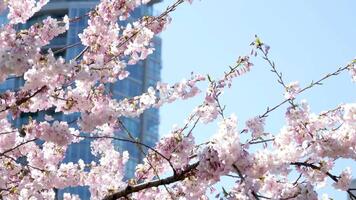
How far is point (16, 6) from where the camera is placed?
7.43 metres

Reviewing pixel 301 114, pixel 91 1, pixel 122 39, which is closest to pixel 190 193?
pixel 301 114

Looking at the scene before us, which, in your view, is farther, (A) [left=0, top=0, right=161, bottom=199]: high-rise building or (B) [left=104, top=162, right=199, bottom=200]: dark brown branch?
(A) [left=0, top=0, right=161, bottom=199]: high-rise building

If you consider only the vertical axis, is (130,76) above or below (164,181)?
above

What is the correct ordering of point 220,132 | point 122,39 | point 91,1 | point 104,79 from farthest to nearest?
point 91,1
point 122,39
point 104,79
point 220,132

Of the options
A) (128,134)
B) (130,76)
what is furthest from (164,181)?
(130,76)

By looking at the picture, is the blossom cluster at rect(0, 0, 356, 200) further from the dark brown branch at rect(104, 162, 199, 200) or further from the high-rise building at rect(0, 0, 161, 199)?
the high-rise building at rect(0, 0, 161, 199)

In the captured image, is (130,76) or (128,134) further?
(130,76)

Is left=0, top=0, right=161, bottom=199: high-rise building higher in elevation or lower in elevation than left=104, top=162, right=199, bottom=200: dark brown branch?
higher

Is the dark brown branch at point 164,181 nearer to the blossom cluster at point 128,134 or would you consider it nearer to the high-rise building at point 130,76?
the blossom cluster at point 128,134

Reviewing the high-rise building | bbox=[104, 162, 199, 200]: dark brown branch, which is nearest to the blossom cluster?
bbox=[104, 162, 199, 200]: dark brown branch

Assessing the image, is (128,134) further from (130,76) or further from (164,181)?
(130,76)

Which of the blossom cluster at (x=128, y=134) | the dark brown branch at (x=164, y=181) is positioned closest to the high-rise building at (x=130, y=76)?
the blossom cluster at (x=128, y=134)

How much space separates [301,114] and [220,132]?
100 centimetres

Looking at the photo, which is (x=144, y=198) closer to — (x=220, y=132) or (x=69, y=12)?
(x=220, y=132)
